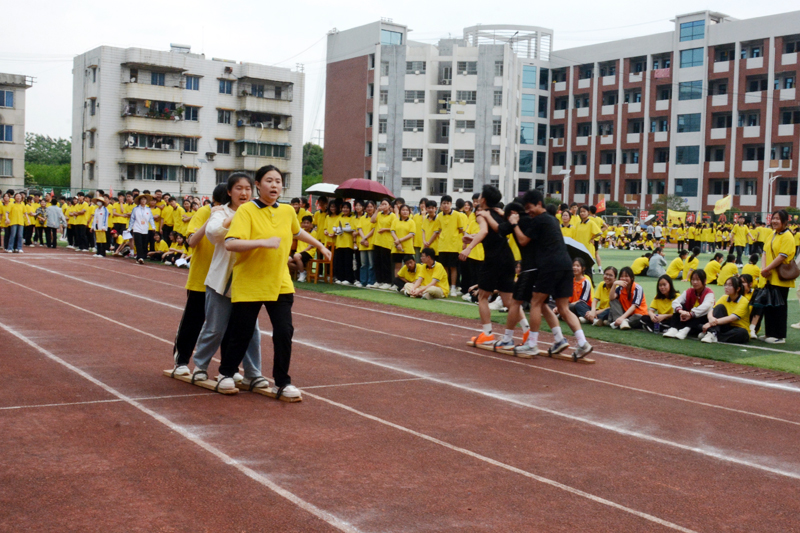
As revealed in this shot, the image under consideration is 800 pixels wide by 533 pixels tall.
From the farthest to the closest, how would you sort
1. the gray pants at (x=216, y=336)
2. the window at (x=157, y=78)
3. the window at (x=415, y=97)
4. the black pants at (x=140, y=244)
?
the window at (x=415, y=97) < the window at (x=157, y=78) < the black pants at (x=140, y=244) < the gray pants at (x=216, y=336)

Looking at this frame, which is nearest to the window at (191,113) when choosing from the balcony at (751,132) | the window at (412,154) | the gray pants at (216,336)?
the window at (412,154)

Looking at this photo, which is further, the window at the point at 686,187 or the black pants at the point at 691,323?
the window at the point at 686,187

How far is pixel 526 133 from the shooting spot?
75.6m

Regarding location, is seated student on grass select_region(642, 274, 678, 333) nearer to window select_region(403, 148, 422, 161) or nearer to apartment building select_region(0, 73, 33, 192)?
window select_region(403, 148, 422, 161)

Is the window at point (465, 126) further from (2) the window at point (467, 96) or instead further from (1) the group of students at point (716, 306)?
(1) the group of students at point (716, 306)

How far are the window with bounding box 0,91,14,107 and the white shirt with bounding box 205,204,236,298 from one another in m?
64.9

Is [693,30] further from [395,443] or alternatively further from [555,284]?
[395,443]

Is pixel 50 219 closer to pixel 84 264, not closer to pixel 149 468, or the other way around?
pixel 84 264

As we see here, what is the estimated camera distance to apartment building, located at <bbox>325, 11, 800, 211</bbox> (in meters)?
60.8

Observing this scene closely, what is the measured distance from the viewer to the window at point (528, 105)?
74669 mm

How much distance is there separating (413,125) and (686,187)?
22.1 m

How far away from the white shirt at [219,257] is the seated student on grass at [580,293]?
24.5 ft

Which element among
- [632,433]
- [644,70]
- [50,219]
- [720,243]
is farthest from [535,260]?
[644,70]

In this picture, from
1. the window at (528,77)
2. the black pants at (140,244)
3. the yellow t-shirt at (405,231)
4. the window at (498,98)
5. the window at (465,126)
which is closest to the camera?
the yellow t-shirt at (405,231)
